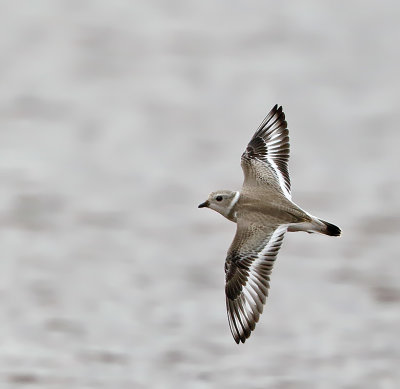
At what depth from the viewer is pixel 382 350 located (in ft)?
39.6

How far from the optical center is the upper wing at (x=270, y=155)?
7.90 meters

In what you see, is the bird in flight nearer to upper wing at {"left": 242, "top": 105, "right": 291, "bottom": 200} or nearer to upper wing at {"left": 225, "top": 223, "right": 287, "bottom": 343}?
upper wing at {"left": 225, "top": 223, "right": 287, "bottom": 343}

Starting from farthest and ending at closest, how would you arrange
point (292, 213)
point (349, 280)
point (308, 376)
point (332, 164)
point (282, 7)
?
point (282, 7), point (332, 164), point (349, 280), point (308, 376), point (292, 213)

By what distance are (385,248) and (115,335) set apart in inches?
147

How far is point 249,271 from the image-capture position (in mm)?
7219

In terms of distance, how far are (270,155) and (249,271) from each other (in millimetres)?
1224

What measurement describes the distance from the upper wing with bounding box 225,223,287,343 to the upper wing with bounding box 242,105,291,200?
2.12 ft

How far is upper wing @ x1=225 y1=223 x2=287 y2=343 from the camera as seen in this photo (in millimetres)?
7180

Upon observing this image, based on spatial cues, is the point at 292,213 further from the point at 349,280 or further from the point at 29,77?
the point at 29,77

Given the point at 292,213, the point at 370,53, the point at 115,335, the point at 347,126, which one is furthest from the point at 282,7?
the point at 292,213

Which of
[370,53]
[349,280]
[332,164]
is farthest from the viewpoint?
[370,53]

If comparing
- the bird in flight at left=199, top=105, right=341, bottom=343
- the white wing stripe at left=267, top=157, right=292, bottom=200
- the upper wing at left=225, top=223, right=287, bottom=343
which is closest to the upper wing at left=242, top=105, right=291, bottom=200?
the white wing stripe at left=267, top=157, right=292, bottom=200

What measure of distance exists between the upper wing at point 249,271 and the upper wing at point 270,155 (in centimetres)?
65

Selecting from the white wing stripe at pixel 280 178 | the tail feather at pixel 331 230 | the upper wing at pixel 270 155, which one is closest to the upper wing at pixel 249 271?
the tail feather at pixel 331 230
